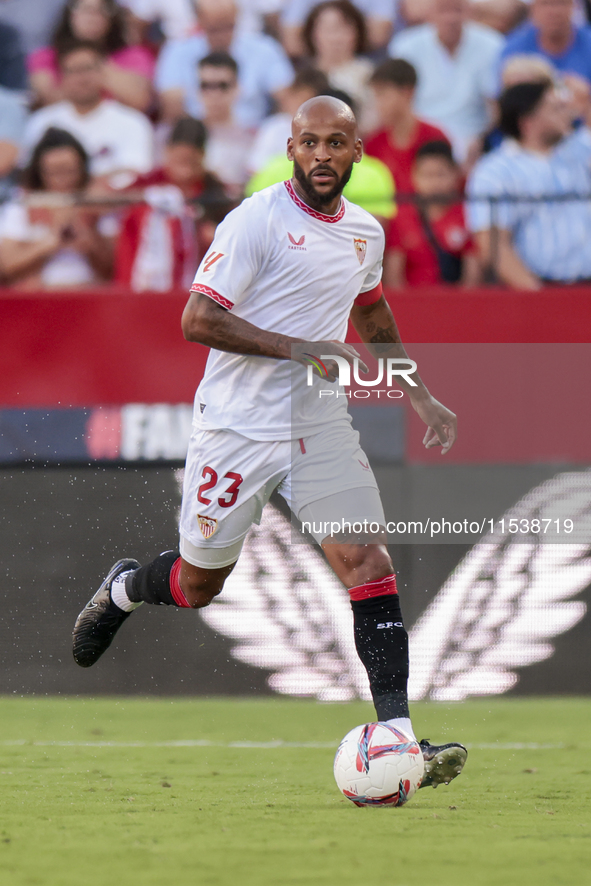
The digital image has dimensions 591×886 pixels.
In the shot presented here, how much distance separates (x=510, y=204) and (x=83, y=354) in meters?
2.72

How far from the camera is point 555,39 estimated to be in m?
9.38

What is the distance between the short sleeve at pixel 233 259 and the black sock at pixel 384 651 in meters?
1.16

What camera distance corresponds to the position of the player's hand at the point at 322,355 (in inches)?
169


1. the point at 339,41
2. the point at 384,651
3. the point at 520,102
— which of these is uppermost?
the point at 339,41

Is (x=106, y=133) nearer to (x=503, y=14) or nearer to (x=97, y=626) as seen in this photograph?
(x=503, y=14)

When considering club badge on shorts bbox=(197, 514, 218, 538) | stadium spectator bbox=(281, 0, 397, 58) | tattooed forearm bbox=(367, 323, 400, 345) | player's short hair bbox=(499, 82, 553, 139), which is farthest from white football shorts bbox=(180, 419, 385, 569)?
stadium spectator bbox=(281, 0, 397, 58)

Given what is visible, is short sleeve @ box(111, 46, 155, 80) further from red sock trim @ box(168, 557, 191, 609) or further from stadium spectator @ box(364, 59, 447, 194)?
red sock trim @ box(168, 557, 191, 609)

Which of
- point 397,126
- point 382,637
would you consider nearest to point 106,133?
point 397,126

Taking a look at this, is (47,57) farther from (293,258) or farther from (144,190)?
(293,258)

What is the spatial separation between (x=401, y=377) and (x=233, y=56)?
535 cm

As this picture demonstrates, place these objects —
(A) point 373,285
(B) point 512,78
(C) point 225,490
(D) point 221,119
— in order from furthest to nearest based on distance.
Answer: (D) point 221,119
(B) point 512,78
(A) point 373,285
(C) point 225,490

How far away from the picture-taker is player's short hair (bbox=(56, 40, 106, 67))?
938 cm

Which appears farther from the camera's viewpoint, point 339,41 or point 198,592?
point 339,41

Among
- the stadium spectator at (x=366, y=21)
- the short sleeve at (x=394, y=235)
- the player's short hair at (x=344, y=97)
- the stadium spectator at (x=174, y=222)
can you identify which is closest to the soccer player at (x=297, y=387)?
the short sleeve at (x=394, y=235)
